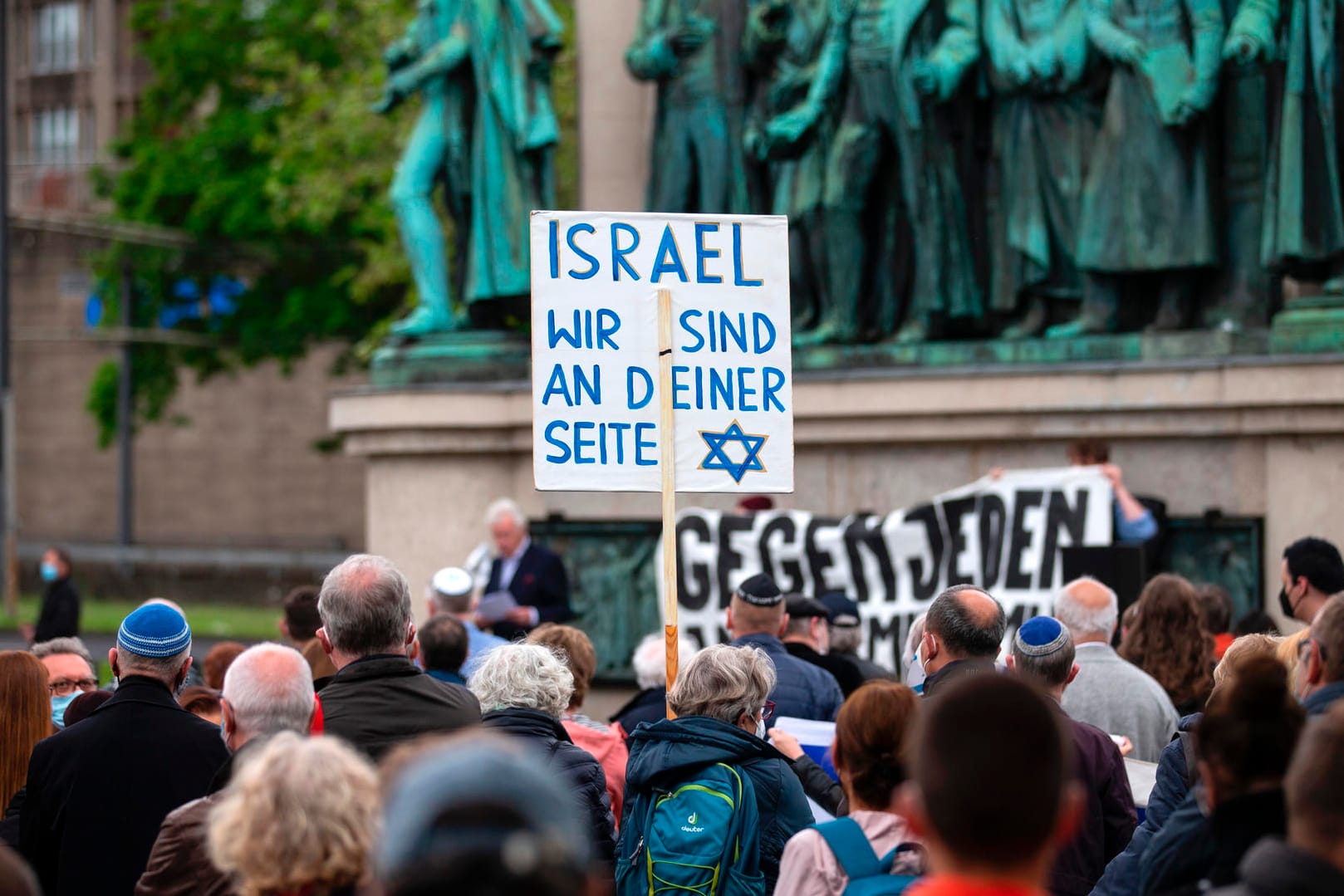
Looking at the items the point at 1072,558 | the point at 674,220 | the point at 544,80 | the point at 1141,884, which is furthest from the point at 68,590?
the point at 1141,884

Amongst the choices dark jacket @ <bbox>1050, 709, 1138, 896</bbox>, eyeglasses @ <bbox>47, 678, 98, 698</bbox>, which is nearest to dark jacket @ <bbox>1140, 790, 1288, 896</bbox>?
dark jacket @ <bbox>1050, 709, 1138, 896</bbox>

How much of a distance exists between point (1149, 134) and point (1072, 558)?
2.98 m

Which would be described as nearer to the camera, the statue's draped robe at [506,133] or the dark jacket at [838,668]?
the dark jacket at [838,668]

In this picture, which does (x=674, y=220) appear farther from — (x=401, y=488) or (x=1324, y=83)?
(x=401, y=488)

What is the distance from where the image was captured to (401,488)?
12.9 metres

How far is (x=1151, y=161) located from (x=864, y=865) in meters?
7.98

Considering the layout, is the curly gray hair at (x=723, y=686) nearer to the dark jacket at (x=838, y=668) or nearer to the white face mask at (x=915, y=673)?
the white face mask at (x=915, y=673)

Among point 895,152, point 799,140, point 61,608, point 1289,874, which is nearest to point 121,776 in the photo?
point 1289,874

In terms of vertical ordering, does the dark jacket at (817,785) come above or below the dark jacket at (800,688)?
below

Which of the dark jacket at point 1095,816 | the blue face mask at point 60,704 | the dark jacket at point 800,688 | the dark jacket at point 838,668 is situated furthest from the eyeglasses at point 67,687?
the dark jacket at point 1095,816

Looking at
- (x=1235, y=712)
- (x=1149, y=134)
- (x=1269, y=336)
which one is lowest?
(x=1235, y=712)

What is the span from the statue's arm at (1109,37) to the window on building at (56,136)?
4586 cm

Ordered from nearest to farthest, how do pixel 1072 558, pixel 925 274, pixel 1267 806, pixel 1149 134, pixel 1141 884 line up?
pixel 1267 806, pixel 1141 884, pixel 1072 558, pixel 1149 134, pixel 925 274

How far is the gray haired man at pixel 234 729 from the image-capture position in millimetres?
4250
